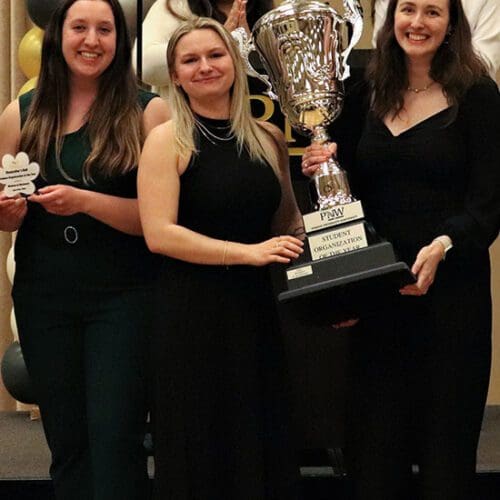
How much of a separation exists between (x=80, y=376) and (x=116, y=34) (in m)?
0.82

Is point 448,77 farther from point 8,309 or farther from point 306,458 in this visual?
point 8,309

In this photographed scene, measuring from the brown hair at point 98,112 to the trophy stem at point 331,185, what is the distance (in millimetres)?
435

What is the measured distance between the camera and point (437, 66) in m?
2.79

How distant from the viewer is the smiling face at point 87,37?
2789 mm

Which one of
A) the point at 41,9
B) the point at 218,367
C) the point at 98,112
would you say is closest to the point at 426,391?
the point at 218,367

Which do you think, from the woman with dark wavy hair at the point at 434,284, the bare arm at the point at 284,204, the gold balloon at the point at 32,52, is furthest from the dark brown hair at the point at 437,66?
the gold balloon at the point at 32,52

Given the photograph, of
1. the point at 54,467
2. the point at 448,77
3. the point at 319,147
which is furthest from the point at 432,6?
the point at 54,467

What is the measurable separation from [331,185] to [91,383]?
0.72m

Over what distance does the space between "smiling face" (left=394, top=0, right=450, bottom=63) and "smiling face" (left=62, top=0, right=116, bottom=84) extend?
69cm

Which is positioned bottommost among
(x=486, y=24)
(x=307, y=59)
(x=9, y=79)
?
(x=307, y=59)

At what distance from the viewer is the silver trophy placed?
2869 mm

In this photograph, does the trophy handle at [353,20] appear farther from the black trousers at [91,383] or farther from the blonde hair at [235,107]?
the black trousers at [91,383]

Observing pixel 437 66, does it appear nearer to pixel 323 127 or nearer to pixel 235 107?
pixel 323 127

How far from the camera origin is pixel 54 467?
9.21ft
